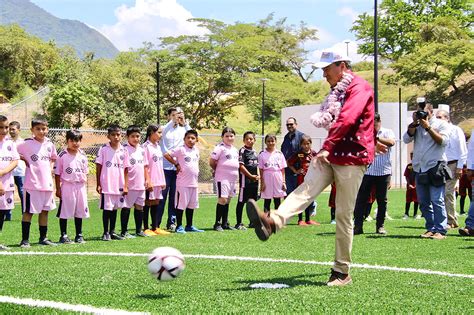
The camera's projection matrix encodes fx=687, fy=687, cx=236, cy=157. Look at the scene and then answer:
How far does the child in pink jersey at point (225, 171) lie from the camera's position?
13.3 m

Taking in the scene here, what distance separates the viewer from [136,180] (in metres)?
11.8

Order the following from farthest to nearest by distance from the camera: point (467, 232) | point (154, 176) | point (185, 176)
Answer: point (185, 176)
point (154, 176)
point (467, 232)

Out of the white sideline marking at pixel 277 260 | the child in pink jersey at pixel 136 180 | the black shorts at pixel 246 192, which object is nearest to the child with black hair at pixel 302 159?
the black shorts at pixel 246 192

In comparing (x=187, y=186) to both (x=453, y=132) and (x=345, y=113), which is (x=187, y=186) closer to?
(x=453, y=132)

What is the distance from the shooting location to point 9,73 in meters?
66.5

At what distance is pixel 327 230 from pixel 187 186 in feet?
8.89

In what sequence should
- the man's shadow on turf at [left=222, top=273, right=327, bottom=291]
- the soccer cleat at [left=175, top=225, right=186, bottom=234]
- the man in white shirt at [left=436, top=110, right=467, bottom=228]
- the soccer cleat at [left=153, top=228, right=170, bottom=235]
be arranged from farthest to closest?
the man in white shirt at [left=436, top=110, right=467, bottom=228] → the soccer cleat at [left=175, top=225, right=186, bottom=234] → the soccer cleat at [left=153, top=228, right=170, bottom=235] → the man's shadow on turf at [left=222, top=273, right=327, bottom=291]

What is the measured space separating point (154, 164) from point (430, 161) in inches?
190

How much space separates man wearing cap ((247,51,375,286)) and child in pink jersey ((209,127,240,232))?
6.78 metres

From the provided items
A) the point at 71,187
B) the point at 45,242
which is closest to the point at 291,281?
the point at 45,242

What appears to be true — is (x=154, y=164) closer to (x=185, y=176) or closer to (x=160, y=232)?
(x=185, y=176)

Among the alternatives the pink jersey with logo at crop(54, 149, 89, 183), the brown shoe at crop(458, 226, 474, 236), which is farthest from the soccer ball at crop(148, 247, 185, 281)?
the brown shoe at crop(458, 226, 474, 236)

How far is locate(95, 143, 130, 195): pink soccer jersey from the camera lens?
37.2ft

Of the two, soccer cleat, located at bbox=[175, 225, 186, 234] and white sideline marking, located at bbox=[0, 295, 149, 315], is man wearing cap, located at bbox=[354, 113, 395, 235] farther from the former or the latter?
white sideline marking, located at bbox=[0, 295, 149, 315]
